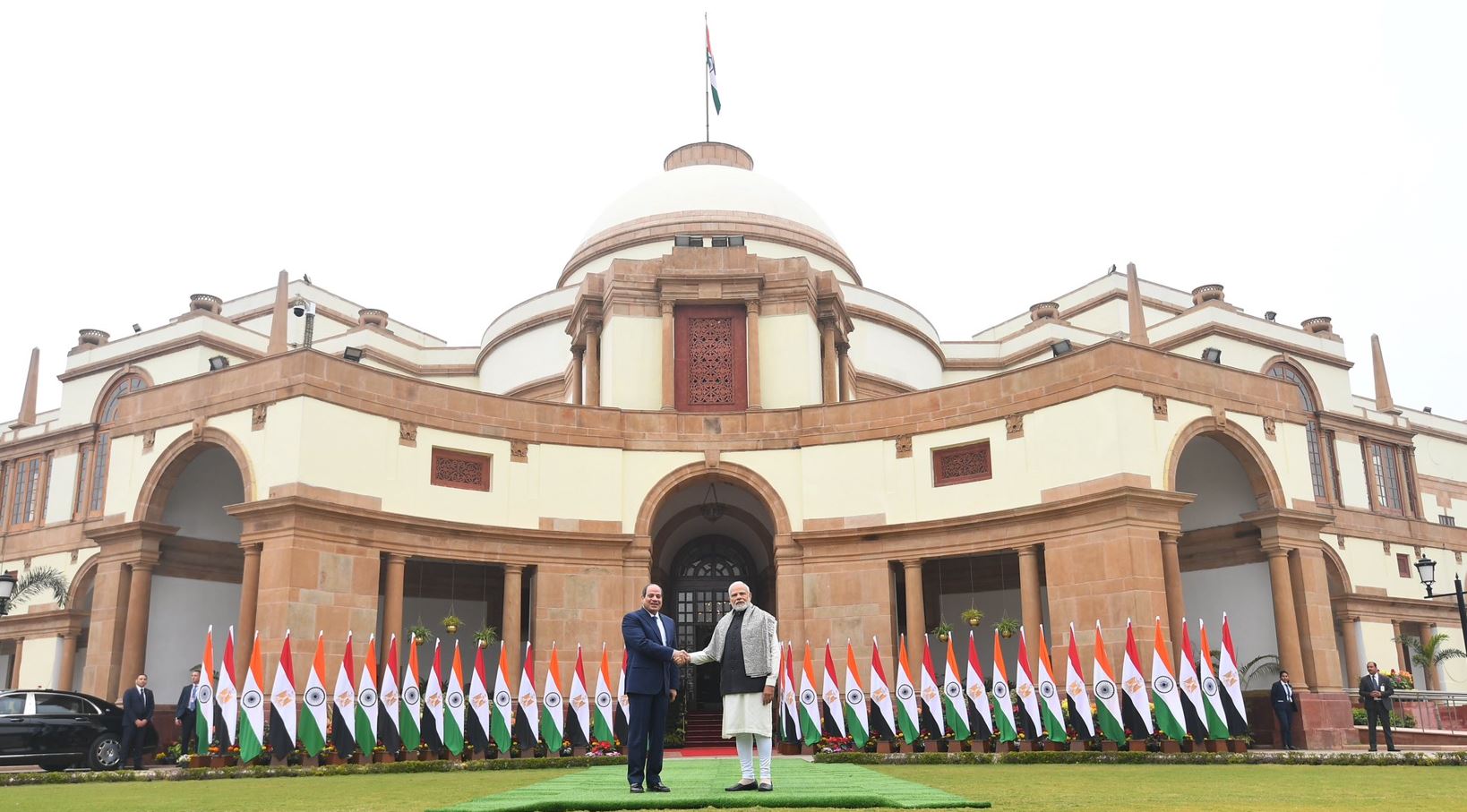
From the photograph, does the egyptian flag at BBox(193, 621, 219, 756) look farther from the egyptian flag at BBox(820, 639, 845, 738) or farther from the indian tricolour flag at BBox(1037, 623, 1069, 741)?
the indian tricolour flag at BBox(1037, 623, 1069, 741)

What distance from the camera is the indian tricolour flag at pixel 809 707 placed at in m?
21.6

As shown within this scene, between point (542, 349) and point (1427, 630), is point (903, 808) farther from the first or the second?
point (1427, 630)

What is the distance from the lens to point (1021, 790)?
39.5 feet

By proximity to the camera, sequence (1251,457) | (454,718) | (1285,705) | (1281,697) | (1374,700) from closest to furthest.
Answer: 1. (454,718)
2. (1374,700)
3. (1285,705)
4. (1281,697)
5. (1251,457)

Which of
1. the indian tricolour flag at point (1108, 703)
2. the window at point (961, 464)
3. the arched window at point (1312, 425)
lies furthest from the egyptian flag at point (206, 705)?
the arched window at point (1312, 425)

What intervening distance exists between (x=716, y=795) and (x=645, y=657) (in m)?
1.69

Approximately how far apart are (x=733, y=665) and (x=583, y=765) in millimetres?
9837

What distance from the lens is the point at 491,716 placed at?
21453 mm

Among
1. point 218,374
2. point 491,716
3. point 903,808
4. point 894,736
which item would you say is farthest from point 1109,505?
point 218,374

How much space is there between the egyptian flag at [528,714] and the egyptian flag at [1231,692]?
1207cm

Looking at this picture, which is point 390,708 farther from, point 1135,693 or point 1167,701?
point 1167,701

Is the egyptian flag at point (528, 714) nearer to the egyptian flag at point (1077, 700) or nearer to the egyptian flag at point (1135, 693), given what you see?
the egyptian flag at point (1077, 700)

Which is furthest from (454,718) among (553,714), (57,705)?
(57,705)

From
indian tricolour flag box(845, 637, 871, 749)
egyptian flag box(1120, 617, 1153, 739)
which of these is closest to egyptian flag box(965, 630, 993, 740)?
indian tricolour flag box(845, 637, 871, 749)
